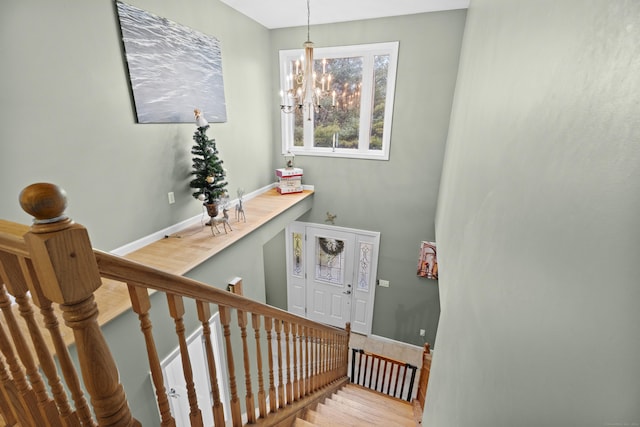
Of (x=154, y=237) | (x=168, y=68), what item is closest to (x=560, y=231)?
(x=154, y=237)

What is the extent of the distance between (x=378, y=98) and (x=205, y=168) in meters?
2.70

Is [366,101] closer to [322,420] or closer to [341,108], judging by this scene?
[341,108]

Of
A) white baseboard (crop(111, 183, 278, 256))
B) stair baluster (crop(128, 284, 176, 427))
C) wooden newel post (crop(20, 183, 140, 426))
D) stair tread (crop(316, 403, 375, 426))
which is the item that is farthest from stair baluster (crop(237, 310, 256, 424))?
white baseboard (crop(111, 183, 278, 256))

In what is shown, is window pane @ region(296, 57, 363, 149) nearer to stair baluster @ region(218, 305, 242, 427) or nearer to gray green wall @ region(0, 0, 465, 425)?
gray green wall @ region(0, 0, 465, 425)

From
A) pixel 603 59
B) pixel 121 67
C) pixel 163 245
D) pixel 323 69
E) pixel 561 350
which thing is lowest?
pixel 163 245

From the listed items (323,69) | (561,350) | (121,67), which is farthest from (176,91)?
(561,350)

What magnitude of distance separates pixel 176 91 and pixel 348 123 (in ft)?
8.19

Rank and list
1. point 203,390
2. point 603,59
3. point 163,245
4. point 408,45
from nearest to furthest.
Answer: point 603,59 < point 163,245 < point 203,390 < point 408,45

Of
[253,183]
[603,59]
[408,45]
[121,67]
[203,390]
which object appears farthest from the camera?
[253,183]

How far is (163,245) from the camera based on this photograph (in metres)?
2.71

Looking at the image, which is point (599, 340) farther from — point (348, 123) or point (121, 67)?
point (348, 123)

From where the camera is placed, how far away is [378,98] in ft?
13.9

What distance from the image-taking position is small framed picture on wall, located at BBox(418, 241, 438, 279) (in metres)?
4.34

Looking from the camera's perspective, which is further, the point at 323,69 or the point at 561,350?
the point at 323,69
